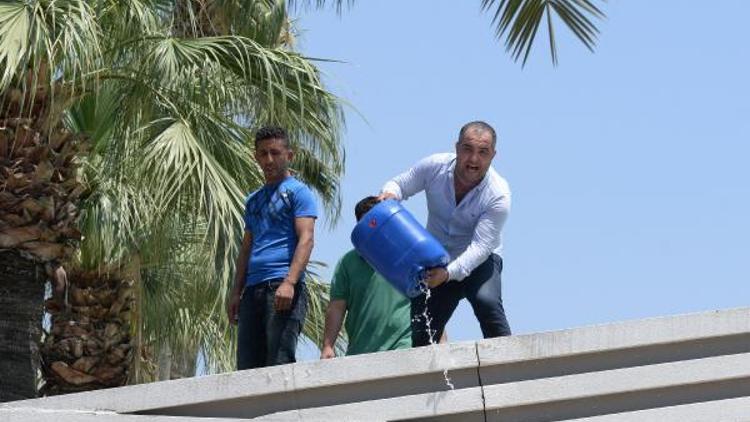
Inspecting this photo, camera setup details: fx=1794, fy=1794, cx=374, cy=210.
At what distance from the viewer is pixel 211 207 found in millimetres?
10414

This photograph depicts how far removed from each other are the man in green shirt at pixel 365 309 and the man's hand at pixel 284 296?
25 cm

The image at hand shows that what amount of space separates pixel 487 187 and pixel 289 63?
3.93 m

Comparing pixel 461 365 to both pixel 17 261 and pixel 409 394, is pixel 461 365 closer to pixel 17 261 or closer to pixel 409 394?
pixel 409 394

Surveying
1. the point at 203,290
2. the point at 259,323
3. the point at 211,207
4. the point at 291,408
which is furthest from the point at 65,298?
the point at 291,408

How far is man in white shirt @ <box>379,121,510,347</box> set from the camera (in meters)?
7.09

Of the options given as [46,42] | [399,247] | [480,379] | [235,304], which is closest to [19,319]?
[46,42]

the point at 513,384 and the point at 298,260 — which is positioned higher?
the point at 298,260

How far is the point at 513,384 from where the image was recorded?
6461mm

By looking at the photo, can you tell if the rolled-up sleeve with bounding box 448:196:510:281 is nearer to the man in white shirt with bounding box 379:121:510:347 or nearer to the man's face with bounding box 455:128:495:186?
the man in white shirt with bounding box 379:121:510:347

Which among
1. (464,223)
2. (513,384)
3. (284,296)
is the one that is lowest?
(513,384)

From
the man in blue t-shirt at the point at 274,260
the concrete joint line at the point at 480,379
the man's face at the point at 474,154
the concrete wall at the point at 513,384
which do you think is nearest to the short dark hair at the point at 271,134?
the man in blue t-shirt at the point at 274,260

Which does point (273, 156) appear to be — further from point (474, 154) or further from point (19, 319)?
point (19, 319)

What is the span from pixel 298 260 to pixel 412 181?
1.87ft

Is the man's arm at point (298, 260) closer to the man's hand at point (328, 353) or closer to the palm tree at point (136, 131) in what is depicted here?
the man's hand at point (328, 353)
